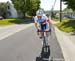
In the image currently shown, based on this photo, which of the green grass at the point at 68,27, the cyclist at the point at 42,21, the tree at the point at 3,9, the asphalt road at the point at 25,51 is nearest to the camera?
the cyclist at the point at 42,21

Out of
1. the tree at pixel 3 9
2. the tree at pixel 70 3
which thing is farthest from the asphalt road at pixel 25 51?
the tree at pixel 3 9

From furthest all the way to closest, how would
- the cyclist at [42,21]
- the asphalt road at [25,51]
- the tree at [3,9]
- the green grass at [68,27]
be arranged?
the tree at [3,9] < the green grass at [68,27] < the asphalt road at [25,51] < the cyclist at [42,21]

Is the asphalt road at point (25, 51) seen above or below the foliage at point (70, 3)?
below

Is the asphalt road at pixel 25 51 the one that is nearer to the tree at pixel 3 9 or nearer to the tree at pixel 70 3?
the tree at pixel 70 3

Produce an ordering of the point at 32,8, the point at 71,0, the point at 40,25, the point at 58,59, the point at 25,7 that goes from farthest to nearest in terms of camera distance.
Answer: the point at 32,8, the point at 25,7, the point at 71,0, the point at 40,25, the point at 58,59

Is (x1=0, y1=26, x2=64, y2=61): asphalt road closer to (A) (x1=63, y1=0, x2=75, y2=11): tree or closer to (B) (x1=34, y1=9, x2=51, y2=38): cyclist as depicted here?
(B) (x1=34, y1=9, x2=51, y2=38): cyclist

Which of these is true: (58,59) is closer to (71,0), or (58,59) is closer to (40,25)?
(40,25)

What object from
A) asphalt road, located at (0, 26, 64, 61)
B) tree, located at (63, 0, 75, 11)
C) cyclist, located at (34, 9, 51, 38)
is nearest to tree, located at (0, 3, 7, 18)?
tree, located at (63, 0, 75, 11)

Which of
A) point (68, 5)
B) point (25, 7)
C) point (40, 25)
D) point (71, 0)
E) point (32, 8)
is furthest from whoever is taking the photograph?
point (32, 8)

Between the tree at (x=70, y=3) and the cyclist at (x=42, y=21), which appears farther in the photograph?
the tree at (x=70, y=3)

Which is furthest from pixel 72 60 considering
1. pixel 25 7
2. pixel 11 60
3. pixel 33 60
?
pixel 25 7

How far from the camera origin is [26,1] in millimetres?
91688

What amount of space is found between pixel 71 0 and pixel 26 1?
55242mm

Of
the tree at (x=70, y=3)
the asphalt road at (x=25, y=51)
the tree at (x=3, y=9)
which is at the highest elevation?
the tree at (x=70, y=3)
